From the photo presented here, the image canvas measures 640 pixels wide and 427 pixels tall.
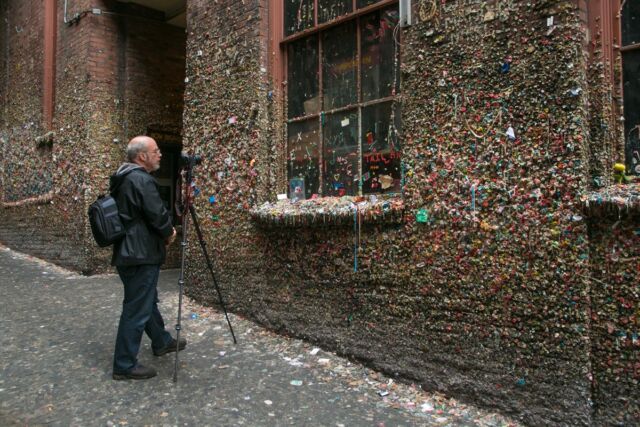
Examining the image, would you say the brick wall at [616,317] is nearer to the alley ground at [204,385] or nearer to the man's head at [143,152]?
the alley ground at [204,385]

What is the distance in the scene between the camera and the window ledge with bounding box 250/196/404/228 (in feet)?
12.5

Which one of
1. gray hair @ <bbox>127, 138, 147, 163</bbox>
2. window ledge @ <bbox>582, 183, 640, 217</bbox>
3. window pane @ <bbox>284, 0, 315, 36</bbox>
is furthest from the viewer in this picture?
window pane @ <bbox>284, 0, 315, 36</bbox>

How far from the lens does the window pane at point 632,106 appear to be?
10.1 ft

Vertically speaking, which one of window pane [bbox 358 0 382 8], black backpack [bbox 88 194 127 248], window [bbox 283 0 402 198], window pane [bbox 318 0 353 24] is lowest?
black backpack [bbox 88 194 127 248]

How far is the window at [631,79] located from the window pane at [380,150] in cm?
160

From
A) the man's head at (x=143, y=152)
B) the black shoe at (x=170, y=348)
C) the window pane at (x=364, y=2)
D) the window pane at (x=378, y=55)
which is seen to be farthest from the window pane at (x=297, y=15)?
the black shoe at (x=170, y=348)

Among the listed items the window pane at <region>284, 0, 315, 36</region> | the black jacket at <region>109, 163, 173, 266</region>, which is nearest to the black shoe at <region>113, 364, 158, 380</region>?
the black jacket at <region>109, 163, 173, 266</region>

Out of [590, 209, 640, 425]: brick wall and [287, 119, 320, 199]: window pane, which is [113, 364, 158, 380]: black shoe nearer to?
[287, 119, 320, 199]: window pane

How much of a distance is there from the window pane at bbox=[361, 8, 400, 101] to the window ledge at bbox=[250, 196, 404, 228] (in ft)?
3.18

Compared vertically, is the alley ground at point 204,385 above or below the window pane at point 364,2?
below

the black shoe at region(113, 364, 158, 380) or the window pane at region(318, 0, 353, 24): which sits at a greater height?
the window pane at region(318, 0, 353, 24)

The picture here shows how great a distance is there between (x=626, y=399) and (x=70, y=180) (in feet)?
26.5

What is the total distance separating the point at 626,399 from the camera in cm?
280

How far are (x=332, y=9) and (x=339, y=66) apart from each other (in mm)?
556
